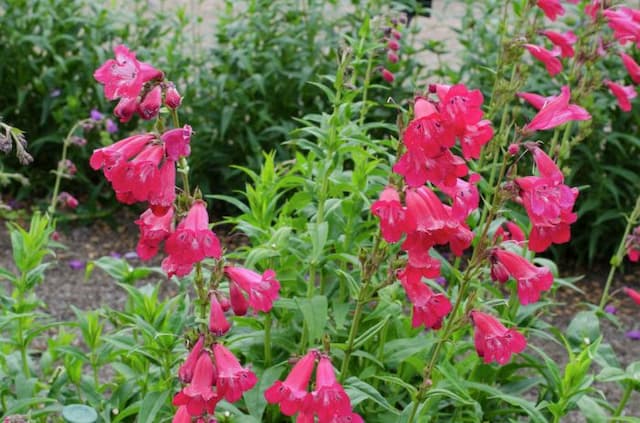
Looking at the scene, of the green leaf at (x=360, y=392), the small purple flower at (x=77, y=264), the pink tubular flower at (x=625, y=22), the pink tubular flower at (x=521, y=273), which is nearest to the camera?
the pink tubular flower at (x=521, y=273)

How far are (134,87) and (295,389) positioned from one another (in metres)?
0.83

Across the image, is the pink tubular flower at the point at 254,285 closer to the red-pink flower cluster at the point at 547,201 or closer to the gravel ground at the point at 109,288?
the red-pink flower cluster at the point at 547,201

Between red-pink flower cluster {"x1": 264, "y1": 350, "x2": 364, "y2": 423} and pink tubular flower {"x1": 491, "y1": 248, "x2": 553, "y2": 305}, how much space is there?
50 centimetres

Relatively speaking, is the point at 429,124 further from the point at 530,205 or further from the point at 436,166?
the point at 530,205

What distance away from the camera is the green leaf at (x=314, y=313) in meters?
3.00

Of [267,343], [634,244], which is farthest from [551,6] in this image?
[267,343]

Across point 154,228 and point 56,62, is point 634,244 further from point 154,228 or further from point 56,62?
point 56,62

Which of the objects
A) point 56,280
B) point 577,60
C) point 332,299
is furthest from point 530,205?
point 56,280

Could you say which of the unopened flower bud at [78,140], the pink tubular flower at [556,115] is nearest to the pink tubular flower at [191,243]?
the pink tubular flower at [556,115]

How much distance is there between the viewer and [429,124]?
2186 millimetres

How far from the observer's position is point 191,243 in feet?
7.47

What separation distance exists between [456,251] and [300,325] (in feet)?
3.74

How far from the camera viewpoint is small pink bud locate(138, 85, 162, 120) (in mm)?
2221

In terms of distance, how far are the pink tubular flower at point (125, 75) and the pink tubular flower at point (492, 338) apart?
3.46 ft
